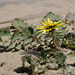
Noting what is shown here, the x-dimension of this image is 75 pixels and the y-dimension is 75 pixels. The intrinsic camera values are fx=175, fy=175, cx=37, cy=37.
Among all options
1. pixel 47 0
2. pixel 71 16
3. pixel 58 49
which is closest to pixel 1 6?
pixel 47 0

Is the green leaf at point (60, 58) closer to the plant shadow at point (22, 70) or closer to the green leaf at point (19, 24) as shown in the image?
the plant shadow at point (22, 70)

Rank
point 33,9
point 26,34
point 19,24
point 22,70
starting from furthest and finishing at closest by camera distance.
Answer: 1. point 33,9
2. point 19,24
3. point 26,34
4. point 22,70

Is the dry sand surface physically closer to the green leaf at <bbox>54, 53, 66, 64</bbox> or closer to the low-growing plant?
the low-growing plant

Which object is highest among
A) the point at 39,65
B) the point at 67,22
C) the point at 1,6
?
the point at 1,6

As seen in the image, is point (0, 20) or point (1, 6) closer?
point (0, 20)

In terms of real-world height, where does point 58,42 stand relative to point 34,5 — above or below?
below

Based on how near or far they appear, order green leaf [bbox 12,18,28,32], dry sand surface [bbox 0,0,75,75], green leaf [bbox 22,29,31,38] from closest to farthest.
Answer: green leaf [bbox 22,29,31,38], green leaf [bbox 12,18,28,32], dry sand surface [bbox 0,0,75,75]

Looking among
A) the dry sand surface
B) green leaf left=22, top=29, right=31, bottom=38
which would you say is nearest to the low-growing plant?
green leaf left=22, top=29, right=31, bottom=38

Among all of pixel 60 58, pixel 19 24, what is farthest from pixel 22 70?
pixel 19 24

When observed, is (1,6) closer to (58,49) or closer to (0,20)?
(0,20)

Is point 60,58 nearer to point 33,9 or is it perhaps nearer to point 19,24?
point 19,24

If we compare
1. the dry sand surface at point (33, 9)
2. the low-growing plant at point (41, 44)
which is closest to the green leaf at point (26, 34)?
the low-growing plant at point (41, 44)
